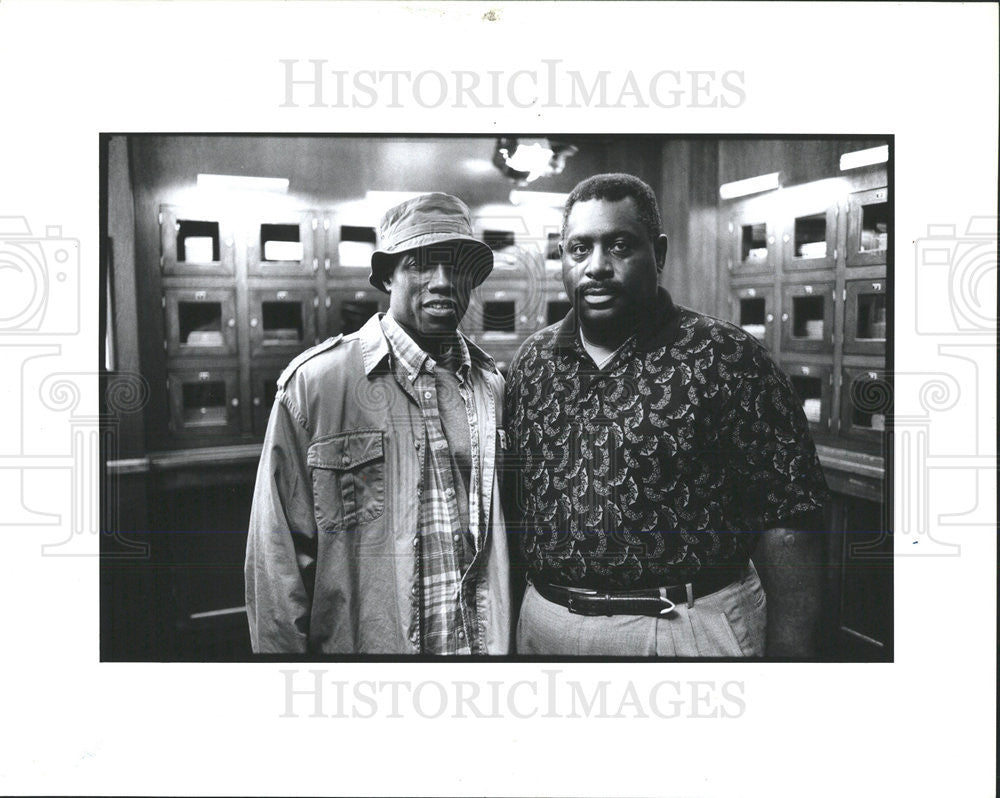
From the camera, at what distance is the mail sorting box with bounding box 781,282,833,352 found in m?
2.37

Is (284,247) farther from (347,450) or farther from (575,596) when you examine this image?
(575,596)

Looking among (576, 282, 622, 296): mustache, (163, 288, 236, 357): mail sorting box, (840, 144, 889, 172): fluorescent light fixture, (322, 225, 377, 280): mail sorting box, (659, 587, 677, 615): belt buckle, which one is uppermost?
(840, 144, 889, 172): fluorescent light fixture

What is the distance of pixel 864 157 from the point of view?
2412 mm

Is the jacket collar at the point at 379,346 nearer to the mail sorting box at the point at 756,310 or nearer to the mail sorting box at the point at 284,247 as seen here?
the mail sorting box at the point at 284,247

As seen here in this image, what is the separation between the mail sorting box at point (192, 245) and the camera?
238 centimetres

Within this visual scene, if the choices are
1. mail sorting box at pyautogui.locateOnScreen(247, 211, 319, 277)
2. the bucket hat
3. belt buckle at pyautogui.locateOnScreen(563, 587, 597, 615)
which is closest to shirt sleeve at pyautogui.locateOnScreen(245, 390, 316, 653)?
mail sorting box at pyautogui.locateOnScreen(247, 211, 319, 277)

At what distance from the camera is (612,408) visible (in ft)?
7.66

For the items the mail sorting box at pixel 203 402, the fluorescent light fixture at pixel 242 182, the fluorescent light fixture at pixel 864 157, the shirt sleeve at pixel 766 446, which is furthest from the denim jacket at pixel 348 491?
the fluorescent light fixture at pixel 864 157

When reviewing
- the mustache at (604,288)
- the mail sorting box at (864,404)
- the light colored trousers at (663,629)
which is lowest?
the light colored trousers at (663,629)

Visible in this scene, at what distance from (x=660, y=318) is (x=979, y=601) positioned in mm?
A: 1211

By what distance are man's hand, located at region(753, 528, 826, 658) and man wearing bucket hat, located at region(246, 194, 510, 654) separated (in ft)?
2.44

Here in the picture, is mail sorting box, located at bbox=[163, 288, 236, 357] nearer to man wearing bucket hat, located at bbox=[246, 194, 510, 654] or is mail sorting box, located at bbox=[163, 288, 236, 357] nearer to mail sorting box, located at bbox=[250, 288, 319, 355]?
mail sorting box, located at bbox=[250, 288, 319, 355]

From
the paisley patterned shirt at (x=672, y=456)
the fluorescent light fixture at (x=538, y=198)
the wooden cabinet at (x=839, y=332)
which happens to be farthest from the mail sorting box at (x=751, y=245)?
the fluorescent light fixture at (x=538, y=198)

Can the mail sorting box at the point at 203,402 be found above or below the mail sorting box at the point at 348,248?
below
